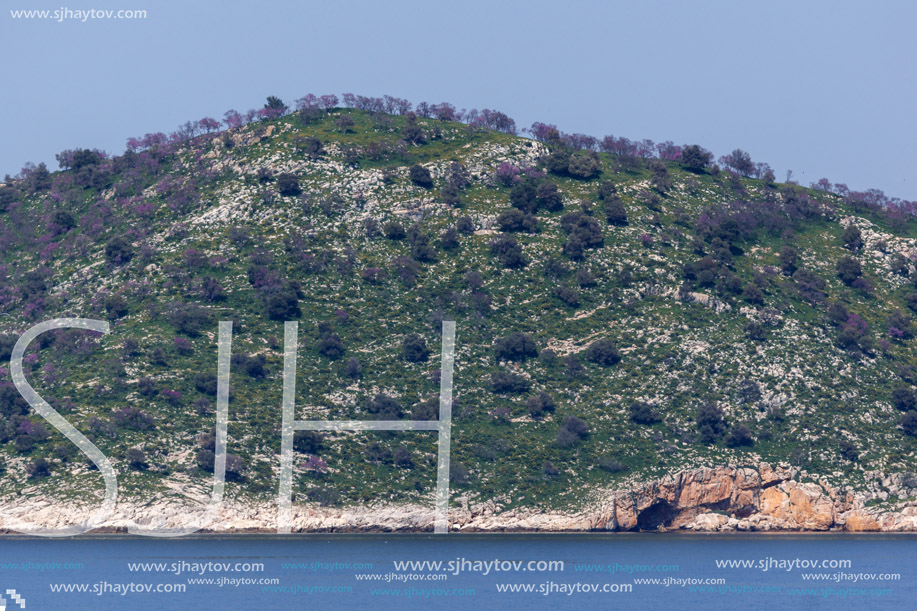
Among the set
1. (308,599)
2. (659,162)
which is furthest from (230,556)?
(659,162)

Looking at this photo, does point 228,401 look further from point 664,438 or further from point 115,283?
point 664,438

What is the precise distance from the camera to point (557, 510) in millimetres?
101188

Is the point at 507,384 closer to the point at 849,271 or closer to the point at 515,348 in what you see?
the point at 515,348

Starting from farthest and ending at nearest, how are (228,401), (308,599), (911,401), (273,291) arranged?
(273,291) < (911,401) < (228,401) < (308,599)

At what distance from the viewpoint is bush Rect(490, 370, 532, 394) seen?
115 meters

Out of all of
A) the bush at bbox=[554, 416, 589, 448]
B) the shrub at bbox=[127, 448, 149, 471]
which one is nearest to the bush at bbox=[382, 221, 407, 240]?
the bush at bbox=[554, 416, 589, 448]

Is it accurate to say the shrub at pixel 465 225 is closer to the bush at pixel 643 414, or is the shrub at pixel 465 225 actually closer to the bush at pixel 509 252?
the bush at pixel 509 252

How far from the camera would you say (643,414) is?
111 m

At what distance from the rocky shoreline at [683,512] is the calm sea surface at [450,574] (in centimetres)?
346

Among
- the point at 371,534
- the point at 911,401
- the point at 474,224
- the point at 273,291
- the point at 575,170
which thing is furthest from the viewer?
the point at 575,170

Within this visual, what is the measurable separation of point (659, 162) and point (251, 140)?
175 feet

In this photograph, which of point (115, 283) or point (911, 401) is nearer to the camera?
point (911, 401)

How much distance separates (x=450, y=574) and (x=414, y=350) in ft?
137

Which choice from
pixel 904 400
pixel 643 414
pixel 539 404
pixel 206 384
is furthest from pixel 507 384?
pixel 904 400
